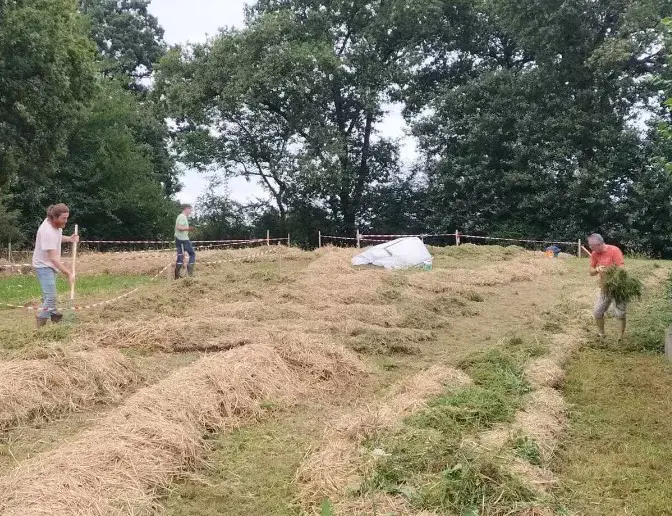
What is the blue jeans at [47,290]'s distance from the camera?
24.2 ft

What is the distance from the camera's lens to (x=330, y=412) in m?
4.93

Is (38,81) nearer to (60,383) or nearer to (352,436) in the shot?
(60,383)

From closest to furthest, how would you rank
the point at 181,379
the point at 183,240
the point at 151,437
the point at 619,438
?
1. the point at 151,437
2. the point at 619,438
3. the point at 181,379
4. the point at 183,240

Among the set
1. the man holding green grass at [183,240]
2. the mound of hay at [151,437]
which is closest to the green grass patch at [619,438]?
the mound of hay at [151,437]

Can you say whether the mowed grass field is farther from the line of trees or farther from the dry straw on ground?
the line of trees

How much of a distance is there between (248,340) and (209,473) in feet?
9.30

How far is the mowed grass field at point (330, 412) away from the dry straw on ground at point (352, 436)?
2 centimetres

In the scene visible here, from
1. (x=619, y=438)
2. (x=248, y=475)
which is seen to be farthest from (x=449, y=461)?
(x=619, y=438)

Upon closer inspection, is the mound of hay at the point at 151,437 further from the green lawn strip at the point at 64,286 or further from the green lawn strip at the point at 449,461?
the green lawn strip at the point at 64,286

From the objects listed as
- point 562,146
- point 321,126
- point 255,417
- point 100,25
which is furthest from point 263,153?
point 255,417

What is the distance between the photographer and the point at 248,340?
6.63m

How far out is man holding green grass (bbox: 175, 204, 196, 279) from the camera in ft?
39.7

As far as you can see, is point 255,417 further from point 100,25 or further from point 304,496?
point 100,25

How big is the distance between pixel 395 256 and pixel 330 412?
960 cm
